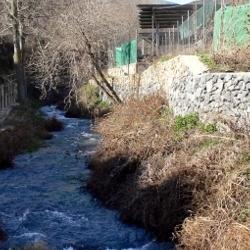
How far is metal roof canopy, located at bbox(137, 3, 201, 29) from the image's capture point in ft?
84.4

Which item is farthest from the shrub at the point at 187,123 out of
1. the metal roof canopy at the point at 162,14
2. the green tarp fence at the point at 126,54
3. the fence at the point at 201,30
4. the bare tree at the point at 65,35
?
the metal roof canopy at the point at 162,14

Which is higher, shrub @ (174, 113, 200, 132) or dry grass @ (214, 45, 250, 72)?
dry grass @ (214, 45, 250, 72)

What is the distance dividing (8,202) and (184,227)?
16.6 feet

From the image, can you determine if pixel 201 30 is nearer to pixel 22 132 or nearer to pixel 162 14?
pixel 162 14

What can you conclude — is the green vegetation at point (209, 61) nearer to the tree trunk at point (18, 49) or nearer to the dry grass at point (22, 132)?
the dry grass at point (22, 132)

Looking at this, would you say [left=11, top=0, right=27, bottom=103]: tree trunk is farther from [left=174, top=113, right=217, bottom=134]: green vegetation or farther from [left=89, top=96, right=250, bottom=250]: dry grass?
[left=174, top=113, right=217, bottom=134]: green vegetation

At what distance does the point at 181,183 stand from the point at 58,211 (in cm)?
310

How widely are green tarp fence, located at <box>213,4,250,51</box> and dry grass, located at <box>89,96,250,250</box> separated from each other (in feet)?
9.70

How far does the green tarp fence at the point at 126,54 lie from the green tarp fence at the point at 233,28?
319 inches

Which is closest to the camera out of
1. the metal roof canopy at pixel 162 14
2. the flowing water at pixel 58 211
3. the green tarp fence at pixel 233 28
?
the flowing water at pixel 58 211

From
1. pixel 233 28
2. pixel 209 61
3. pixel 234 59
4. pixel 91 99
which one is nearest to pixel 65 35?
pixel 91 99

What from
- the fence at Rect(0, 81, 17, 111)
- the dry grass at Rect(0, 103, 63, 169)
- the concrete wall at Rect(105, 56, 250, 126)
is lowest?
the dry grass at Rect(0, 103, 63, 169)

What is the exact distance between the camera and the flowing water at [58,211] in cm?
984

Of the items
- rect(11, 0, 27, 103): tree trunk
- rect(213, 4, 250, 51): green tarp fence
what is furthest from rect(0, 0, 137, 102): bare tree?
rect(213, 4, 250, 51): green tarp fence
